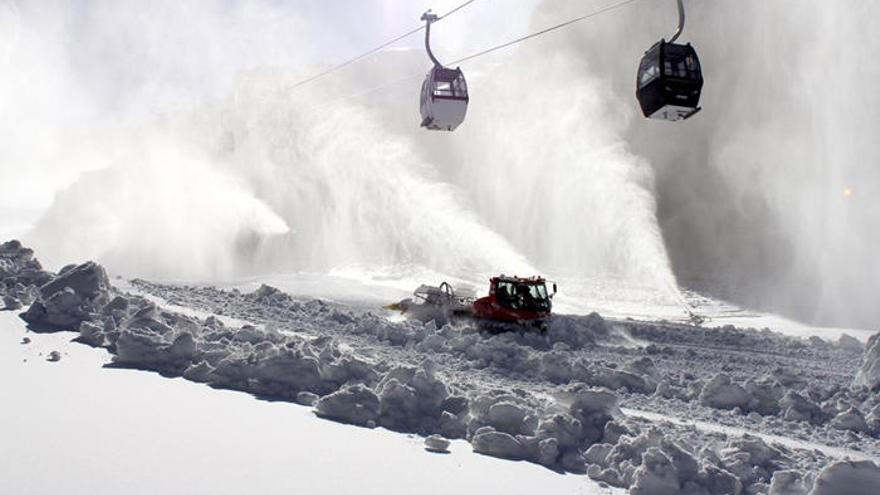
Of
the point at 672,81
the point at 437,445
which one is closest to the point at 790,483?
the point at 437,445

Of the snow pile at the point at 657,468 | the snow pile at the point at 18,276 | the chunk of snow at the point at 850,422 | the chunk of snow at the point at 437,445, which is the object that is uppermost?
the snow pile at the point at 18,276

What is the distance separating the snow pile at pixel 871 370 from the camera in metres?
9.21

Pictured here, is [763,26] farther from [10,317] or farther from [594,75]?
Result: [10,317]

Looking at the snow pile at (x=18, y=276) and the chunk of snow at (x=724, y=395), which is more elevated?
the snow pile at (x=18, y=276)

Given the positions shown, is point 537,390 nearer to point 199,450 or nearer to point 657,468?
point 657,468

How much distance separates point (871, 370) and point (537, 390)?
4705 millimetres

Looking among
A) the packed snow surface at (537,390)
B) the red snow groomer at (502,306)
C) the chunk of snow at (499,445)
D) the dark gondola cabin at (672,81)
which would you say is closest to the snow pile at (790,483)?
the packed snow surface at (537,390)

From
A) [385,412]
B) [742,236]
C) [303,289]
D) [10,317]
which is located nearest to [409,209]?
[303,289]

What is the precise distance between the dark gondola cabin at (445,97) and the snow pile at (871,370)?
8.61m

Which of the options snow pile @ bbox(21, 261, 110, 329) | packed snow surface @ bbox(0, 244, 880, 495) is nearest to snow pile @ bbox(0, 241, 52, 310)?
packed snow surface @ bbox(0, 244, 880, 495)

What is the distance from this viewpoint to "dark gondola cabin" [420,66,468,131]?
1435 cm

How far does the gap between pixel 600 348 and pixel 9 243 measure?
42.9 ft

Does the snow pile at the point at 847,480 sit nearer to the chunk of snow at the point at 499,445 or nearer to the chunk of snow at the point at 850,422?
the chunk of snow at the point at 499,445

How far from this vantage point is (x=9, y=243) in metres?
14.7
